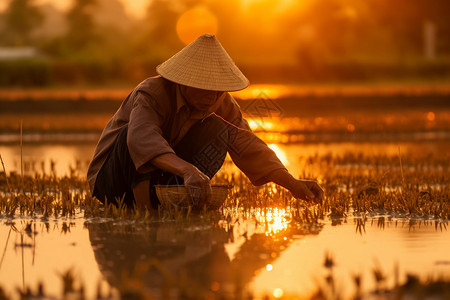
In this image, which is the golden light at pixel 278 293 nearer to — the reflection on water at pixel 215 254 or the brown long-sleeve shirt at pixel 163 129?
the reflection on water at pixel 215 254

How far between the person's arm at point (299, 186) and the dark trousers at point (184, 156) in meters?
0.34

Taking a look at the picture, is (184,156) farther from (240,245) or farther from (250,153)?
(240,245)

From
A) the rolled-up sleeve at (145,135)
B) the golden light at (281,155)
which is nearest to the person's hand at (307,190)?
the rolled-up sleeve at (145,135)

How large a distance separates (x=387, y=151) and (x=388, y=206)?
536 centimetres

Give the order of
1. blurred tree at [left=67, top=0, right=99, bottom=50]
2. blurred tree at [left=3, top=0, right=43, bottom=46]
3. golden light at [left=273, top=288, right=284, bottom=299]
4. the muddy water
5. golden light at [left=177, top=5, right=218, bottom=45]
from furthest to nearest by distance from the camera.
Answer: blurred tree at [left=3, top=0, right=43, bottom=46]
golden light at [left=177, top=5, right=218, bottom=45]
blurred tree at [left=67, top=0, right=99, bottom=50]
the muddy water
golden light at [left=273, top=288, right=284, bottom=299]

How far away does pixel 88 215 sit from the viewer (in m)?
5.07

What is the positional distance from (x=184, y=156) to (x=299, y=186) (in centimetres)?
66

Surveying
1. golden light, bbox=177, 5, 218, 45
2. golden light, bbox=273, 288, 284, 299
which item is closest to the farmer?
golden light, bbox=273, 288, 284, 299

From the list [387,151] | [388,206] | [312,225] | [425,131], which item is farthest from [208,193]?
[425,131]

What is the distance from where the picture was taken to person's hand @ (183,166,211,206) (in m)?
4.32

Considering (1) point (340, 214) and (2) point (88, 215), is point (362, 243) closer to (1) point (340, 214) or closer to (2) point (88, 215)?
(1) point (340, 214)

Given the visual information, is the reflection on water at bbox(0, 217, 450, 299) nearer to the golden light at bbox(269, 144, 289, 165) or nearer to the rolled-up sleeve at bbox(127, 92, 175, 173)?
the rolled-up sleeve at bbox(127, 92, 175, 173)

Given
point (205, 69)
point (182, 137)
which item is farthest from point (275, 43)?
point (205, 69)

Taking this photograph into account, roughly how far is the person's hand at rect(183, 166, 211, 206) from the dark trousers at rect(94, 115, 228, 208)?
327 millimetres
